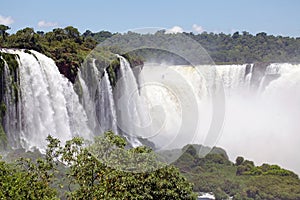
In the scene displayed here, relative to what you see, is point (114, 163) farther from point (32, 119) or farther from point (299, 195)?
point (299, 195)

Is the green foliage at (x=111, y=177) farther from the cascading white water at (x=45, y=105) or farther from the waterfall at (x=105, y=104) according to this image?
the waterfall at (x=105, y=104)

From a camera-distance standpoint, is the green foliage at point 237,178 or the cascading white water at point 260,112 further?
the cascading white water at point 260,112

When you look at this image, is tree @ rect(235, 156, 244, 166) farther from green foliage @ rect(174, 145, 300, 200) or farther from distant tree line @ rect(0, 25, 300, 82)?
distant tree line @ rect(0, 25, 300, 82)

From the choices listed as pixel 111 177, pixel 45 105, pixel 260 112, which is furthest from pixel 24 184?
pixel 260 112

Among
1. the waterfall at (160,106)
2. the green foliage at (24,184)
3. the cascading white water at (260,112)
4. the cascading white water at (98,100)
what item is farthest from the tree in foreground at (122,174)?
the cascading white water at (260,112)

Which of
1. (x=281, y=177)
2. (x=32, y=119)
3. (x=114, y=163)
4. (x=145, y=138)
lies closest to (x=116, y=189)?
(x=114, y=163)

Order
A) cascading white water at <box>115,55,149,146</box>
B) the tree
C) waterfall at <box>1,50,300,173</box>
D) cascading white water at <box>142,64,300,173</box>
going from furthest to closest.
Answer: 1. cascading white water at <box>142,64,300,173</box>
2. the tree
3. cascading white water at <box>115,55,149,146</box>
4. waterfall at <box>1,50,300,173</box>

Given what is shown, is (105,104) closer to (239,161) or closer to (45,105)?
(45,105)

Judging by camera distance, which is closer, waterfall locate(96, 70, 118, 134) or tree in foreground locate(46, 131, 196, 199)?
tree in foreground locate(46, 131, 196, 199)

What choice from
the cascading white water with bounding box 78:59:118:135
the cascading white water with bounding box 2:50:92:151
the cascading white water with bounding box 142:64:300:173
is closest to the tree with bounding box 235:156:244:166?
the cascading white water with bounding box 142:64:300:173
